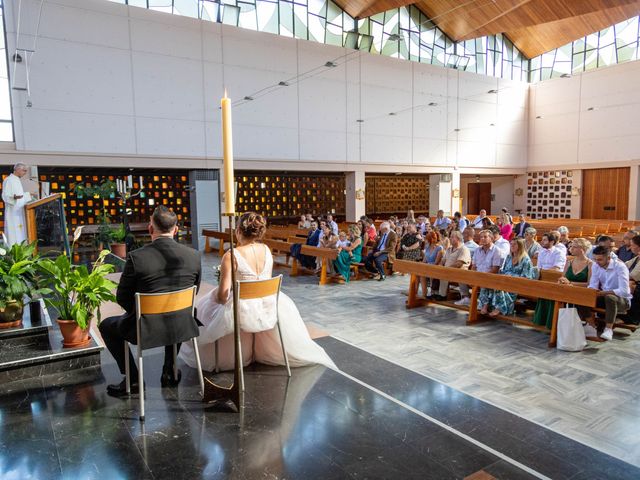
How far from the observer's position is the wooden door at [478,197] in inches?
1036

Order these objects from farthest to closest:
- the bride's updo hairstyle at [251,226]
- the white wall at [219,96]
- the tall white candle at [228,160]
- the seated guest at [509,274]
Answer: the white wall at [219,96] → the seated guest at [509,274] → the bride's updo hairstyle at [251,226] → the tall white candle at [228,160]

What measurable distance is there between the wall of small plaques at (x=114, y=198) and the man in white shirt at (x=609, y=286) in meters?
14.2

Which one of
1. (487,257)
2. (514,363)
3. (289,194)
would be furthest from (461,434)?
(289,194)

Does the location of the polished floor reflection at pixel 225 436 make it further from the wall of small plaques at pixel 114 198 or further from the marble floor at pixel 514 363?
the wall of small plaques at pixel 114 198

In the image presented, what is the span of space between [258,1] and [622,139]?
1629cm

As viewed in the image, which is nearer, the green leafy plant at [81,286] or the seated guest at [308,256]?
the green leafy plant at [81,286]

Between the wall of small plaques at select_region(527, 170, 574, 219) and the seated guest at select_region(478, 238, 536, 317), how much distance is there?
705 inches

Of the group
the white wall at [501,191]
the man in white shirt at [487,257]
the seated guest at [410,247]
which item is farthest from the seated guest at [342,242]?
Answer: the white wall at [501,191]

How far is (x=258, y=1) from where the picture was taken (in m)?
16.4

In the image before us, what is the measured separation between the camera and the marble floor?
143 inches

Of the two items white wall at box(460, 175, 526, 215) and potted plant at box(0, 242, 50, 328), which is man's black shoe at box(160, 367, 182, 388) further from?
white wall at box(460, 175, 526, 215)

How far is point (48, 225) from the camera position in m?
6.73

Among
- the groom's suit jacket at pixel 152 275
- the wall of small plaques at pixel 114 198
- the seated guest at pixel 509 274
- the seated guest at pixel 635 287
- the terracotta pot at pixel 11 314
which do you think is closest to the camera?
the groom's suit jacket at pixel 152 275

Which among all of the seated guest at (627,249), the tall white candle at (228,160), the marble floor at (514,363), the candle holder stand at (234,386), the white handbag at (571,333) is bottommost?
the marble floor at (514,363)
